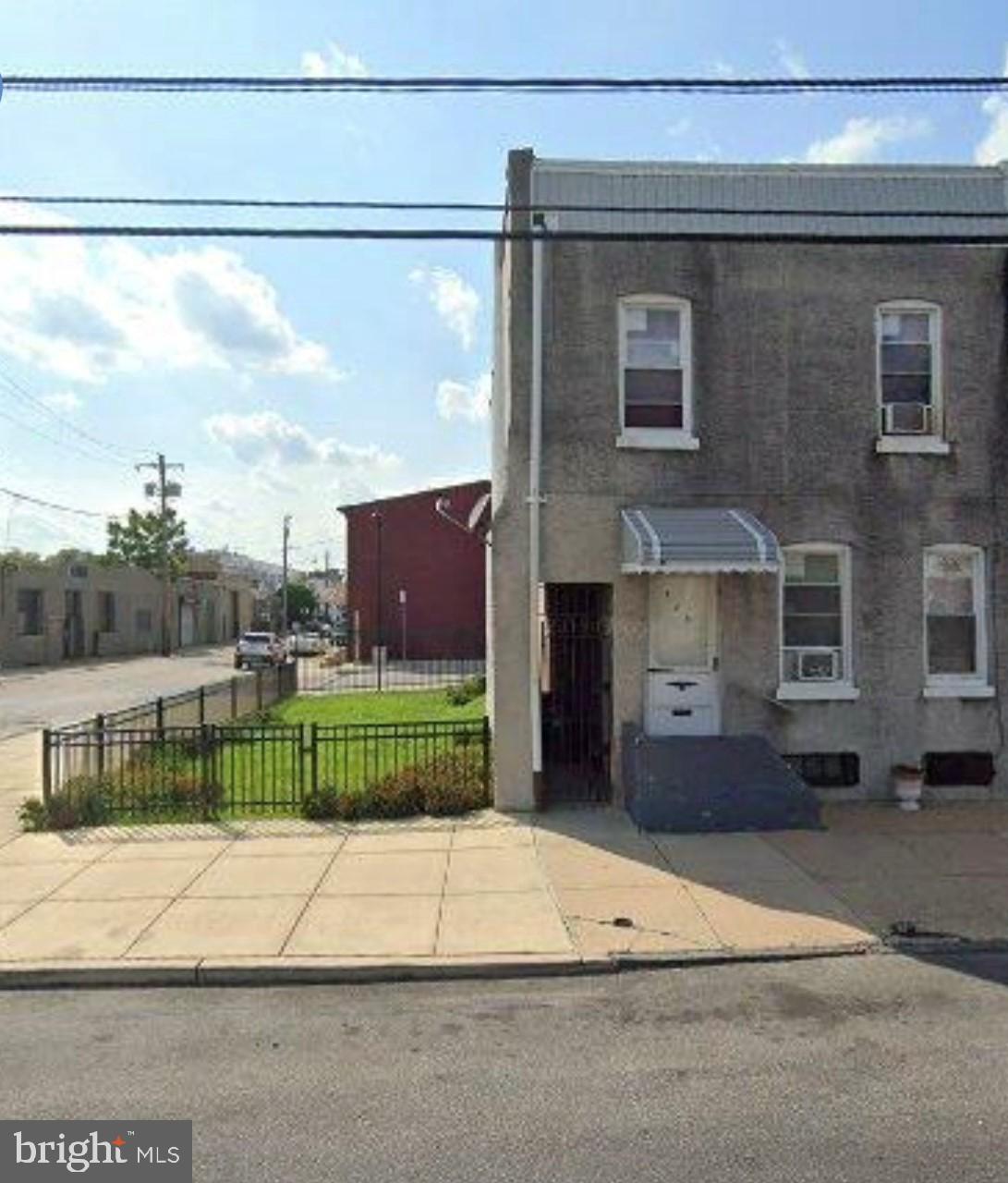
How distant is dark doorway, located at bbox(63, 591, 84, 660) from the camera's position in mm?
49469

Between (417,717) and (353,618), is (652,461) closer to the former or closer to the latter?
(417,717)

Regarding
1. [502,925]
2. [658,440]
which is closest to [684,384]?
[658,440]

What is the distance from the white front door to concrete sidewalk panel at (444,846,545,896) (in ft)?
8.80

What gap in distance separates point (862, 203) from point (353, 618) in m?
36.5

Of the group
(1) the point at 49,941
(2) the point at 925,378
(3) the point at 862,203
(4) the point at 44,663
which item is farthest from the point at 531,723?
(4) the point at 44,663

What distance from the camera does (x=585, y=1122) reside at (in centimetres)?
458

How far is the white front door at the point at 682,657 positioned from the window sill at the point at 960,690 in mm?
2535

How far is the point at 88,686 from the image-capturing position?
3362 cm

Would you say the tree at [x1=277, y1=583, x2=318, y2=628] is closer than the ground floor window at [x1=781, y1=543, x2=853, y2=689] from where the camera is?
No

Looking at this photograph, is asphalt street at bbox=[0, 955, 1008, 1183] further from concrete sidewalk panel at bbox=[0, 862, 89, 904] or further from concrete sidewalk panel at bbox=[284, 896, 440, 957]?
concrete sidewalk panel at bbox=[0, 862, 89, 904]

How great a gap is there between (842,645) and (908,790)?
1.77 metres

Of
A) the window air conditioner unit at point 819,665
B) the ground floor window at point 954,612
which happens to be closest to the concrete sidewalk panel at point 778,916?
the window air conditioner unit at point 819,665

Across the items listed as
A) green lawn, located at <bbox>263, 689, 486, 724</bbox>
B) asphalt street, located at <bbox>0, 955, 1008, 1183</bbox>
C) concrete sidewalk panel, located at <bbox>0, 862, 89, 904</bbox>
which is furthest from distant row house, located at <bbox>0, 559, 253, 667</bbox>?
asphalt street, located at <bbox>0, 955, 1008, 1183</bbox>

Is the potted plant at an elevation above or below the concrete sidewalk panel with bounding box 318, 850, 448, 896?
above
